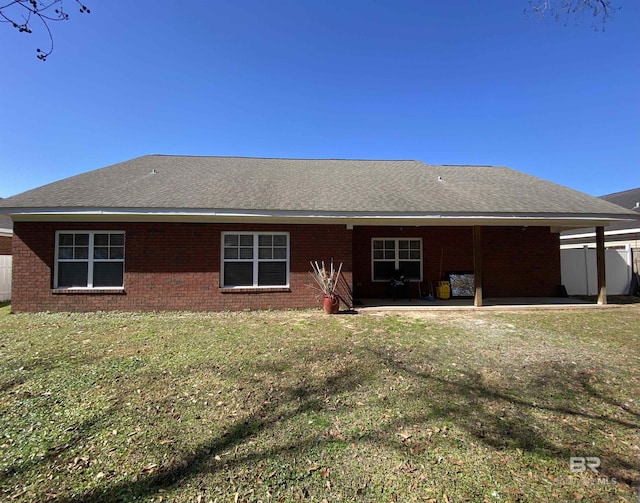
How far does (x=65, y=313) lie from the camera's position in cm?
842

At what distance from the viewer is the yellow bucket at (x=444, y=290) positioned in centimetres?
1102

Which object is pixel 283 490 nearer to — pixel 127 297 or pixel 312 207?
pixel 312 207

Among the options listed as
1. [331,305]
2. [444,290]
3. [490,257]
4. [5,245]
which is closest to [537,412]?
[331,305]

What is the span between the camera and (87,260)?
8.73 meters

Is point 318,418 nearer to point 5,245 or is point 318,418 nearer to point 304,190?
point 304,190

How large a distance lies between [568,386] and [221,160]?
494 inches

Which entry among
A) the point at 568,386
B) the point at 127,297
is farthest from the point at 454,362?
the point at 127,297

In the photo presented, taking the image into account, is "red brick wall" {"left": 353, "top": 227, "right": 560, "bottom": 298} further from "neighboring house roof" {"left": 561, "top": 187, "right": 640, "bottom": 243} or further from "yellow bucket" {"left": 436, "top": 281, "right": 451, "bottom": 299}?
"neighboring house roof" {"left": 561, "top": 187, "right": 640, "bottom": 243}

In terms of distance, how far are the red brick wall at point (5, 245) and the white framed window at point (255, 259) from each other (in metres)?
12.5

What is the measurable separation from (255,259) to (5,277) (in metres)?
8.97

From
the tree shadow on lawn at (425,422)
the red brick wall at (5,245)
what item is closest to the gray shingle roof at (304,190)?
the tree shadow on lawn at (425,422)

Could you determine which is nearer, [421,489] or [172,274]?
[421,489]

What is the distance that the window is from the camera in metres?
11.4

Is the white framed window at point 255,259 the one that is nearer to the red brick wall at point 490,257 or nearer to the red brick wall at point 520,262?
the red brick wall at point 490,257
